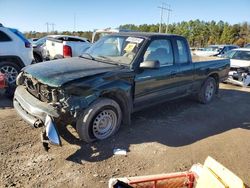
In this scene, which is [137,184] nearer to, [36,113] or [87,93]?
[87,93]

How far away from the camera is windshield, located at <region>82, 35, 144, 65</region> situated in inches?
194

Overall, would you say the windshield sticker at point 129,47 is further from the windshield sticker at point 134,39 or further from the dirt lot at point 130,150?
the dirt lot at point 130,150

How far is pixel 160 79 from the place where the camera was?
5266 millimetres

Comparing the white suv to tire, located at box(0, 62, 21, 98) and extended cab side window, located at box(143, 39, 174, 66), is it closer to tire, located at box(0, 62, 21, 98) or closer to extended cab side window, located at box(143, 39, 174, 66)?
tire, located at box(0, 62, 21, 98)

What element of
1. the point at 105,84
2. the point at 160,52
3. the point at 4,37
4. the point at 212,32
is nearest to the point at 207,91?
the point at 160,52

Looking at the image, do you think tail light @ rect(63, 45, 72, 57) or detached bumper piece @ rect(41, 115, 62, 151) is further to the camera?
tail light @ rect(63, 45, 72, 57)

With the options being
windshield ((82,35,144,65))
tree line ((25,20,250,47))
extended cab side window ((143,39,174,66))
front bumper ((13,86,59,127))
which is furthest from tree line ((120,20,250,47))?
front bumper ((13,86,59,127))

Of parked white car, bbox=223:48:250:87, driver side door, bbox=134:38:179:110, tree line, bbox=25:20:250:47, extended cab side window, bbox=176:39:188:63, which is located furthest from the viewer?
tree line, bbox=25:20:250:47

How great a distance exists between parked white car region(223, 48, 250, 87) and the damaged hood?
22.1 feet

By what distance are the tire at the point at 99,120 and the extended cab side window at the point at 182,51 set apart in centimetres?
219

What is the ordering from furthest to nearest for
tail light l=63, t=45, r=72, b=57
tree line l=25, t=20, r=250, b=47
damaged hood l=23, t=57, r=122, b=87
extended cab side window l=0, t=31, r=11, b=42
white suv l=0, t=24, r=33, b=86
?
tree line l=25, t=20, r=250, b=47 < tail light l=63, t=45, r=72, b=57 < extended cab side window l=0, t=31, r=11, b=42 < white suv l=0, t=24, r=33, b=86 < damaged hood l=23, t=57, r=122, b=87

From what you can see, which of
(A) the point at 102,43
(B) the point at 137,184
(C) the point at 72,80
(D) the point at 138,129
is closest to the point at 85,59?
(A) the point at 102,43

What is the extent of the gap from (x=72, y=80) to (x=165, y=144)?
6.48 feet

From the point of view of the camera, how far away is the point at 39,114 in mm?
3859
